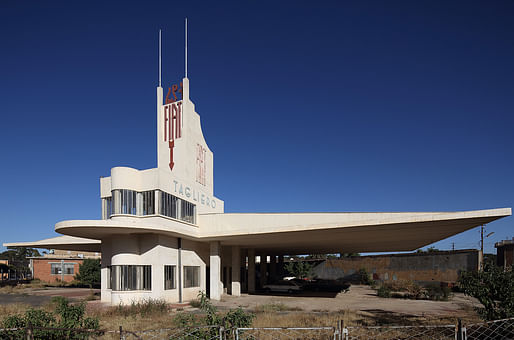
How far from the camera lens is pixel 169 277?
2708cm

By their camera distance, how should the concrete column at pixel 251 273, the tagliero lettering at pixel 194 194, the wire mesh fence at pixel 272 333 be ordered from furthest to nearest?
the concrete column at pixel 251 273 → the tagliero lettering at pixel 194 194 → the wire mesh fence at pixel 272 333

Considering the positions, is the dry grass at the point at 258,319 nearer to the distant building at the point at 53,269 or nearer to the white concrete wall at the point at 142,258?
the white concrete wall at the point at 142,258

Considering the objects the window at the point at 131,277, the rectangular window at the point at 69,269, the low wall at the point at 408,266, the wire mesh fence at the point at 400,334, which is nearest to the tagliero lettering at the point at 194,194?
the window at the point at 131,277

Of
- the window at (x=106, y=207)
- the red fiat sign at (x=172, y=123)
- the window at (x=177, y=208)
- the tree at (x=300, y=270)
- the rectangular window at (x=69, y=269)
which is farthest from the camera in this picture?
the rectangular window at (x=69, y=269)

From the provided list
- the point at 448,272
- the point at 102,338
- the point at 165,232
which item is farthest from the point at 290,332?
the point at 448,272

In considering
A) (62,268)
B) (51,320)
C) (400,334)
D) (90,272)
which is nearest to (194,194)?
(90,272)

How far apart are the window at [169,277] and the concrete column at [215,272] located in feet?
11.6

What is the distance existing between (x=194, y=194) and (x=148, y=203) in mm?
5808

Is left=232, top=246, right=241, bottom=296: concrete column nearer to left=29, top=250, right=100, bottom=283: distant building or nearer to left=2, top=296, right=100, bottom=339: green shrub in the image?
left=2, top=296, right=100, bottom=339: green shrub

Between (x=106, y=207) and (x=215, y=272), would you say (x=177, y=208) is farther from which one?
(x=215, y=272)

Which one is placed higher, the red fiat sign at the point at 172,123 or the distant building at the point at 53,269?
the red fiat sign at the point at 172,123

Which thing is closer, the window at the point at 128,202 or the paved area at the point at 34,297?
the paved area at the point at 34,297

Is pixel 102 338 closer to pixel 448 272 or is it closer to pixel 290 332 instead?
pixel 290 332

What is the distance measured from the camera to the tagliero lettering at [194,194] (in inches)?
1156
